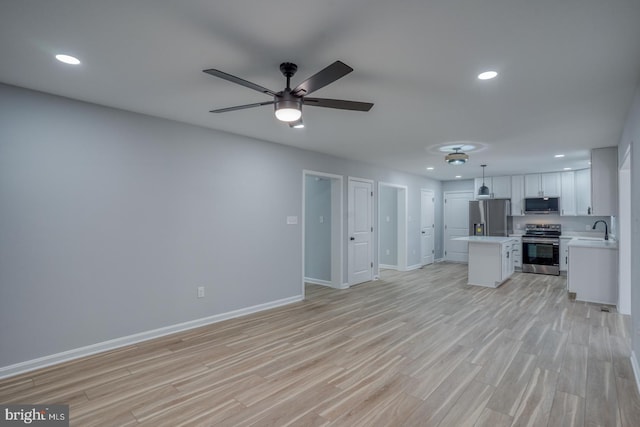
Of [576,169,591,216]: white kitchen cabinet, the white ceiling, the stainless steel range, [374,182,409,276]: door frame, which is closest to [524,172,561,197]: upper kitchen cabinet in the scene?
[576,169,591,216]: white kitchen cabinet

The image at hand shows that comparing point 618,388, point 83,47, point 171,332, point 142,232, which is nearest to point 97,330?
point 171,332

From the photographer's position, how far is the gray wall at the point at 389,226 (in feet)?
26.6

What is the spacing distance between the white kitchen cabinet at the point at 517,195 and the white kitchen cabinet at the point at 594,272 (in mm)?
2861

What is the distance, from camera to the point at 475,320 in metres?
4.19

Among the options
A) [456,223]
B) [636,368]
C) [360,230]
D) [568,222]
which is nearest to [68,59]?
[360,230]

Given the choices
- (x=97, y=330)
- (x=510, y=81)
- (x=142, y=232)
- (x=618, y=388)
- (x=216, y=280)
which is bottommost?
(x=618, y=388)

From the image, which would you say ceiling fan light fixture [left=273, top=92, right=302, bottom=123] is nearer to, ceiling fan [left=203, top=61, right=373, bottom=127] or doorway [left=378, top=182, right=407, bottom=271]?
ceiling fan [left=203, top=61, right=373, bottom=127]

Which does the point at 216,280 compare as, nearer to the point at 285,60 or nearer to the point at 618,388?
the point at 285,60

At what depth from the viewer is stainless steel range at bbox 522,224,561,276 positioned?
23.7 ft

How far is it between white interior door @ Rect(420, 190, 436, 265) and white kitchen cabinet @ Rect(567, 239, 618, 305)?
363 cm

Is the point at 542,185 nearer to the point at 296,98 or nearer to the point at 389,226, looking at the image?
the point at 389,226

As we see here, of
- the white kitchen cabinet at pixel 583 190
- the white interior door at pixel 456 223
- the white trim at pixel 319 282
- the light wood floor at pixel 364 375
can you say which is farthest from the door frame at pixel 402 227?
the white kitchen cabinet at pixel 583 190

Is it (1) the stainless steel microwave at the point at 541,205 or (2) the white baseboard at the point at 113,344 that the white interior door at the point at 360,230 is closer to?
(2) the white baseboard at the point at 113,344

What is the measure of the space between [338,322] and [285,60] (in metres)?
Result: 3.16
